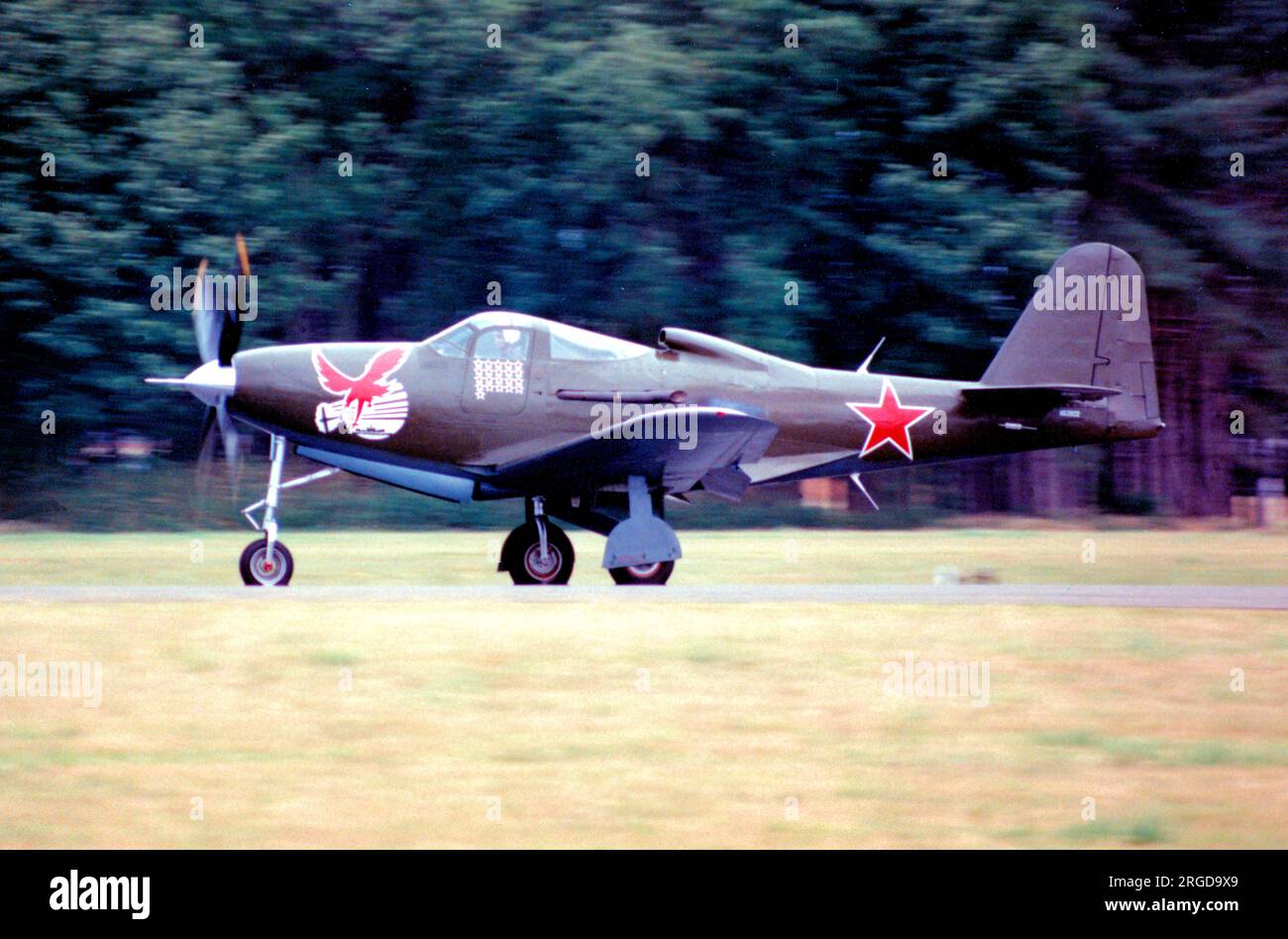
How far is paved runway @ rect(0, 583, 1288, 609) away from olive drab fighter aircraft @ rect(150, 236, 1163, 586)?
25.8 inches

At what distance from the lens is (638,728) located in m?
8.96

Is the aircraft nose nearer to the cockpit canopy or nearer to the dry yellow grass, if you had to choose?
the cockpit canopy

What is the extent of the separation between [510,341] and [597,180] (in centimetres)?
1057

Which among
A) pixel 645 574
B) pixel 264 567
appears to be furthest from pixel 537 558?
pixel 264 567

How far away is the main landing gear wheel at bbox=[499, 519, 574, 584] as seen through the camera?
1463 centimetres

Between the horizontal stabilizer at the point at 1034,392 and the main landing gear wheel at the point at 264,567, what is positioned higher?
the horizontal stabilizer at the point at 1034,392

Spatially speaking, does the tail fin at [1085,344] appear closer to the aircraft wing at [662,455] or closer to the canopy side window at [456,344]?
the aircraft wing at [662,455]

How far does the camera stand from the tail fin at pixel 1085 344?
15.4 m

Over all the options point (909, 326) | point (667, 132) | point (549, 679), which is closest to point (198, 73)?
point (667, 132)

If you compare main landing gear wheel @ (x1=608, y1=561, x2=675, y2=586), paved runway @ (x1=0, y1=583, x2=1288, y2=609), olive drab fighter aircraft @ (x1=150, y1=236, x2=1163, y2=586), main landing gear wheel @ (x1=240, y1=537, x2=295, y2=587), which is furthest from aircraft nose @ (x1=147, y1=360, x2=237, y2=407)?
main landing gear wheel @ (x1=608, y1=561, x2=675, y2=586)

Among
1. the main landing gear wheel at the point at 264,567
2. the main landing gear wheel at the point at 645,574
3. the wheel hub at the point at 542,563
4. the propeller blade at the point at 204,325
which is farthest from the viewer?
the propeller blade at the point at 204,325

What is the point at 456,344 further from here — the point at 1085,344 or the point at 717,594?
the point at 1085,344

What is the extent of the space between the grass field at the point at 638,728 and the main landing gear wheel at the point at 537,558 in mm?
1602

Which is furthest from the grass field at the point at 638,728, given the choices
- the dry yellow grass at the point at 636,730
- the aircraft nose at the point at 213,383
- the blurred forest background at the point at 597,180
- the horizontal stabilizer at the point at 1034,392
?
the blurred forest background at the point at 597,180
